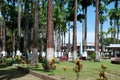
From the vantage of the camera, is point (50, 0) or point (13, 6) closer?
point (50, 0)

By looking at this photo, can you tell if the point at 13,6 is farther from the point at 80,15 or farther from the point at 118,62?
the point at 118,62

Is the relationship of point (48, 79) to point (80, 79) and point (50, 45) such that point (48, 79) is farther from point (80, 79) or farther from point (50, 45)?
point (50, 45)

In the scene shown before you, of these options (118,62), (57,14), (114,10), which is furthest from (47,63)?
(114,10)

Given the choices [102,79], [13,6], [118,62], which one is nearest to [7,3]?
[13,6]

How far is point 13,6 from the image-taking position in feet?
202

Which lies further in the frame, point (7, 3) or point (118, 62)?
point (7, 3)

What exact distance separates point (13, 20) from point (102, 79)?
2001 inches

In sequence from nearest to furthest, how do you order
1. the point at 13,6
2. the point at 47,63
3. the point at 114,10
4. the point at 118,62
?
the point at 47,63
the point at 118,62
the point at 13,6
the point at 114,10

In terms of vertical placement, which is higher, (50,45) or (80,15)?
(80,15)

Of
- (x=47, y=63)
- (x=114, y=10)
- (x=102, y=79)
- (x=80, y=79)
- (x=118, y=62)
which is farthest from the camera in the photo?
(x=114, y=10)

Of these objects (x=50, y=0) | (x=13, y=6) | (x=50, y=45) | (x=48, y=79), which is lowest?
(x=48, y=79)

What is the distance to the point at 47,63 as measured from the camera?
24.1 m

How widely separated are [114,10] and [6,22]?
81.9 feet

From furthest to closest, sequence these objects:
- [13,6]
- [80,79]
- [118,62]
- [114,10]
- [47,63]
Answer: [114,10], [13,6], [118,62], [47,63], [80,79]
